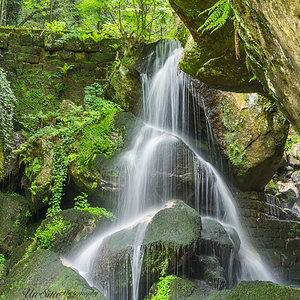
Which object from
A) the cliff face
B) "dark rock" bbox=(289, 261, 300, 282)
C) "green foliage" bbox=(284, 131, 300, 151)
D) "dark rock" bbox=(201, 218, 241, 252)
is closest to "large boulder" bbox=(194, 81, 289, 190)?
"dark rock" bbox=(201, 218, 241, 252)

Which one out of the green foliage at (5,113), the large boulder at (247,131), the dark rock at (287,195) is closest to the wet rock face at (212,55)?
the large boulder at (247,131)

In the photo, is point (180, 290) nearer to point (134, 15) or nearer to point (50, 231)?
point (50, 231)

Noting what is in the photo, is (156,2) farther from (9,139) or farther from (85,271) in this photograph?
(85,271)

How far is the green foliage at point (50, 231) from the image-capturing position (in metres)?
5.51

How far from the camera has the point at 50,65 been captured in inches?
393

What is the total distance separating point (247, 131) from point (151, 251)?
427cm

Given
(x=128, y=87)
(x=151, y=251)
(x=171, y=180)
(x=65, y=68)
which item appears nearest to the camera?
(x=151, y=251)

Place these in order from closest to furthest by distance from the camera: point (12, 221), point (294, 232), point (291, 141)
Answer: point (12, 221), point (294, 232), point (291, 141)

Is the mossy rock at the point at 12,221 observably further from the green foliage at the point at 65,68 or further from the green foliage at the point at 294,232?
the green foliage at the point at 294,232

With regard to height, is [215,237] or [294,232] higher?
[215,237]

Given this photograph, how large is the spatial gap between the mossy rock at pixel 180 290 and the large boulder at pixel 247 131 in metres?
4.00

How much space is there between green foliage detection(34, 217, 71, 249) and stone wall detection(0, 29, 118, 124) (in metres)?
5.03

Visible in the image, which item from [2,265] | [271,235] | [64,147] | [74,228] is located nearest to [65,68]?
[64,147]

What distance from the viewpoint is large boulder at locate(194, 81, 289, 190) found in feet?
24.1
